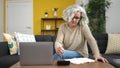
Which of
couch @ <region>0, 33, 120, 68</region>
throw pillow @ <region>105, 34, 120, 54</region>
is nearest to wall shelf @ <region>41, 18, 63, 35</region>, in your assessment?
couch @ <region>0, 33, 120, 68</region>

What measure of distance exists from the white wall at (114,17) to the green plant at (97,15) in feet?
0.58

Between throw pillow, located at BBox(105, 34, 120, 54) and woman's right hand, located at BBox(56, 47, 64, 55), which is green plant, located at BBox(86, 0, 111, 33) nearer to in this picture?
throw pillow, located at BBox(105, 34, 120, 54)

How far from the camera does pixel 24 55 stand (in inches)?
74.5

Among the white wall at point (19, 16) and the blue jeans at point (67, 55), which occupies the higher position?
the white wall at point (19, 16)

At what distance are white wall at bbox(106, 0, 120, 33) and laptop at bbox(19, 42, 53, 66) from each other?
3.74m

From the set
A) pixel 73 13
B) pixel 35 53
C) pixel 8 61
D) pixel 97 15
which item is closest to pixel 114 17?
pixel 97 15

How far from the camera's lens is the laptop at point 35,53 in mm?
1869

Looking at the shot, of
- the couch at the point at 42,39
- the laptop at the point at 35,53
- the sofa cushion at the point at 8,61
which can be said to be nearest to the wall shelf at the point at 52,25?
the couch at the point at 42,39

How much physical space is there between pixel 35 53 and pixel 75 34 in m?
0.85

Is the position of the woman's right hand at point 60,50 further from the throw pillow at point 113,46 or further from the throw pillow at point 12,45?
the throw pillow at point 113,46

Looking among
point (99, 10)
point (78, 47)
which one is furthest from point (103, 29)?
point (78, 47)

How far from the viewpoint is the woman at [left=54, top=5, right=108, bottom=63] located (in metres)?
2.53

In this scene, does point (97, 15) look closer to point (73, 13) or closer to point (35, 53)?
point (73, 13)

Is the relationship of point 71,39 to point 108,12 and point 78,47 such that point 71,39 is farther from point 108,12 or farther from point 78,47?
point 108,12
